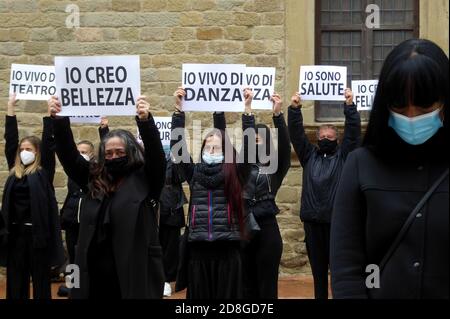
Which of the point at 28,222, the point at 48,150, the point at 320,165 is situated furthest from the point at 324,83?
the point at 28,222

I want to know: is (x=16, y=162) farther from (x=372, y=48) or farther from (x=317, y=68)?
(x=372, y=48)

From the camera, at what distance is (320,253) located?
28.0ft

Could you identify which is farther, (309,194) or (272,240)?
(309,194)

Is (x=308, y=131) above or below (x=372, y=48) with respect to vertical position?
below

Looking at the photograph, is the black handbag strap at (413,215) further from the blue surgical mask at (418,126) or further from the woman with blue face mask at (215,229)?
the woman with blue face mask at (215,229)

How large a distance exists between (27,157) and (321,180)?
113 inches

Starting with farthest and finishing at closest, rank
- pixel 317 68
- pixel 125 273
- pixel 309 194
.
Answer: pixel 317 68, pixel 309 194, pixel 125 273

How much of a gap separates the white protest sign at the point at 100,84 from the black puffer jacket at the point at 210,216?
856 millimetres

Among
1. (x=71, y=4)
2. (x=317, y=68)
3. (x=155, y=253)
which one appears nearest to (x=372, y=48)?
(x=317, y=68)

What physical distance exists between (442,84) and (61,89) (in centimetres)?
433

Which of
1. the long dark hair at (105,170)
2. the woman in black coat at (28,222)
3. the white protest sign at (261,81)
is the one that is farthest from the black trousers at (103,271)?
the white protest sign at (261,81)

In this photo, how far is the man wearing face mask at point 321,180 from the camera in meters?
8.48

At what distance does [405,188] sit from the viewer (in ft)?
10.7

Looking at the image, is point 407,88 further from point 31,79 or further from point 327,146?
point 31,79
